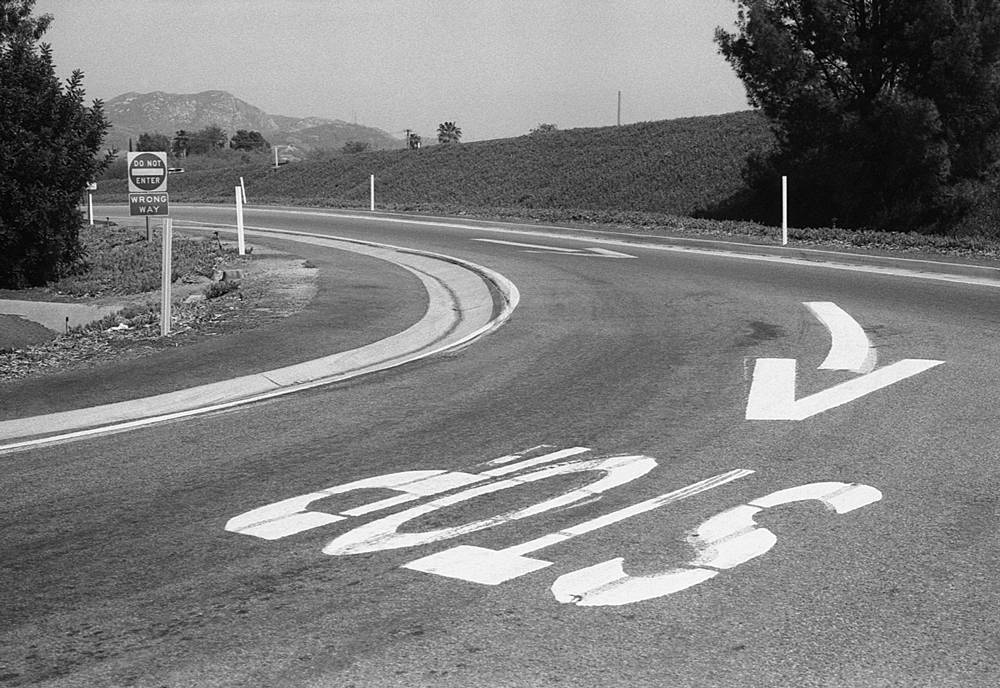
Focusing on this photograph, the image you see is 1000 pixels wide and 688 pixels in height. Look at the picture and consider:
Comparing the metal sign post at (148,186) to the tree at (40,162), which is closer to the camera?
the metal sign post at (148,186)

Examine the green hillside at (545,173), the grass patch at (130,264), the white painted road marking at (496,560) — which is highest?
the green hillside at (545,173)

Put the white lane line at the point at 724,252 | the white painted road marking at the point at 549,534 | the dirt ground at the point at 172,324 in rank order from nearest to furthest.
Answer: the white painted road marking at the point at 549,534 → the dirt ground at the point at 172,324 → the white lane line at the point at 724,252

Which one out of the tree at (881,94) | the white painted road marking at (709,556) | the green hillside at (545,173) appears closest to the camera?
the white painted road marking at (709,556)

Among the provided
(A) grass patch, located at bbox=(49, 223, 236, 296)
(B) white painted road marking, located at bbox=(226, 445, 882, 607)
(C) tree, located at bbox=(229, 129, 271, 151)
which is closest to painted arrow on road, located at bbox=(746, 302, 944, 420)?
(B) white painted road marking, located at bbox=(226, 445, 882, 607)

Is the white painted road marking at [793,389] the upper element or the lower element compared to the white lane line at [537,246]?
lower

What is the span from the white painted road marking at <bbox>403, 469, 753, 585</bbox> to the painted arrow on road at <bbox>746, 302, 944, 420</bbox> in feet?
8.34

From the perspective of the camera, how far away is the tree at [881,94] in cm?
2919

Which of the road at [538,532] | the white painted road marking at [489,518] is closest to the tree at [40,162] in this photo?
the road at [538,532]

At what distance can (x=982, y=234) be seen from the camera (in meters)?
31.4

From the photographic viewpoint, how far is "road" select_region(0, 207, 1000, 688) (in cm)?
397

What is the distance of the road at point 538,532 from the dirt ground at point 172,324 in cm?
319

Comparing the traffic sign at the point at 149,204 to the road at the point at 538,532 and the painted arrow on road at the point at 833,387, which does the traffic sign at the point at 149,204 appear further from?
the painted arrow on road at the point at 833,387

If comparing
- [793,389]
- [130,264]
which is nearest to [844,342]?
[793,389]

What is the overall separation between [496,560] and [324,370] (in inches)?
210
